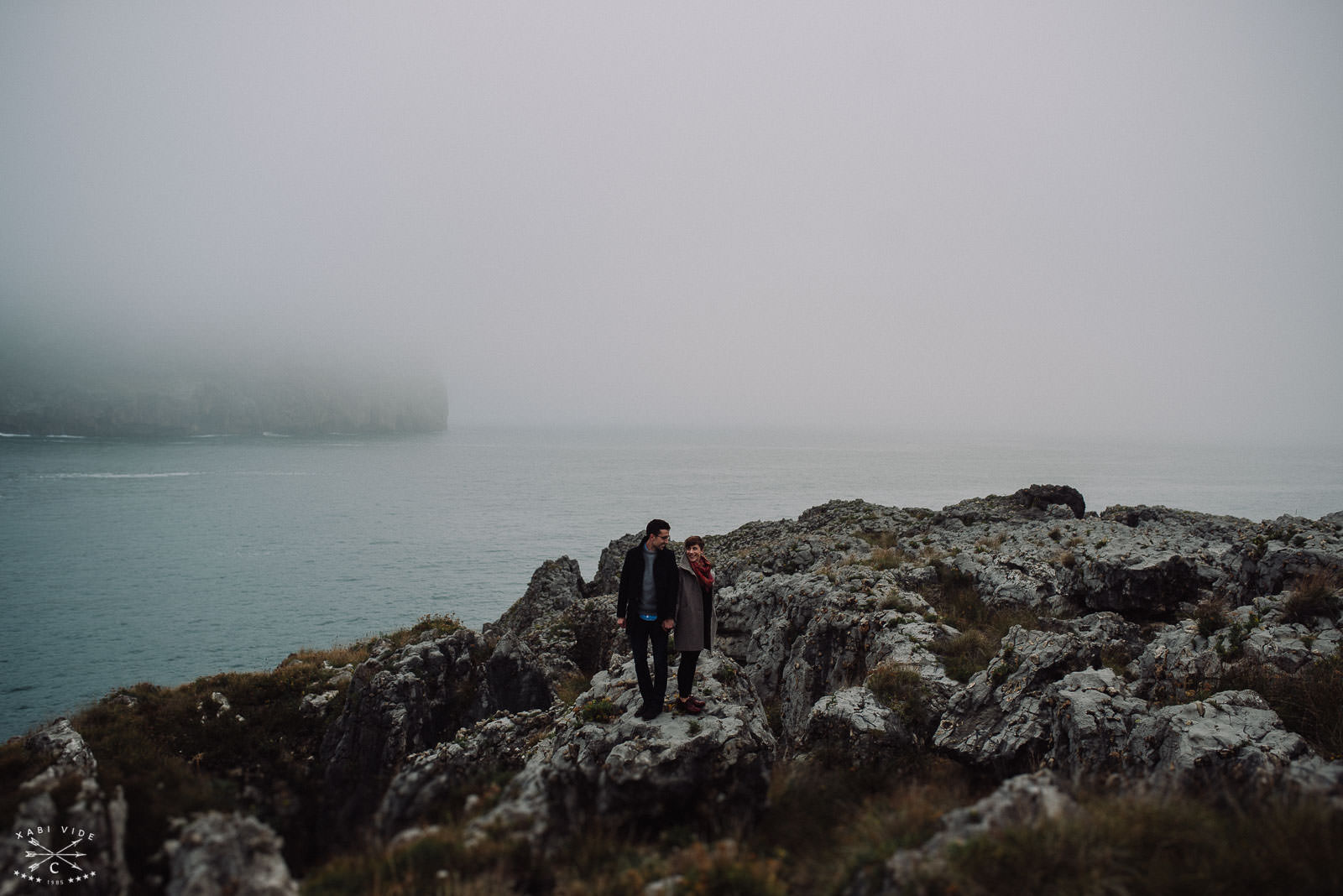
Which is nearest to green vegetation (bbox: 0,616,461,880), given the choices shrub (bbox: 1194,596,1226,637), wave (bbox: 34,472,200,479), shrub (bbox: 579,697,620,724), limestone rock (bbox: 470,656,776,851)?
limestone rock (bbox: 470,656,776,851)

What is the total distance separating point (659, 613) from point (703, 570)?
1227 mm

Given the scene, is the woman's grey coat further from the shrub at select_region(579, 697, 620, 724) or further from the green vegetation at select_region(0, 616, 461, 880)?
the green vegetation at select_region(0, 616, 461, 880)

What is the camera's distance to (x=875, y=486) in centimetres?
12850

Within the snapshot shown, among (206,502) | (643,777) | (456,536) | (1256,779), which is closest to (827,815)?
(643,777)

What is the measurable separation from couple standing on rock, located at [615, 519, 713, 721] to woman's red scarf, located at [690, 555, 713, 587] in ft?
0.16

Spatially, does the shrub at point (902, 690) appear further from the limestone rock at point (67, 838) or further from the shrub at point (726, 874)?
the limestone rock at point (67, 838)

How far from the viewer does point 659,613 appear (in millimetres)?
10328

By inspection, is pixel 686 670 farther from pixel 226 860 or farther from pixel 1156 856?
pixel 226 860

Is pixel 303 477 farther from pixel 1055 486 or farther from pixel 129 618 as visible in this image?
pixel 1055 486

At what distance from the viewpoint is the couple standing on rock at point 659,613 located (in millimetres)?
10336

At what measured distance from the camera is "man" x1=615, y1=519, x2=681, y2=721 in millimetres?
10328

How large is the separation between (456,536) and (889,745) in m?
77.1

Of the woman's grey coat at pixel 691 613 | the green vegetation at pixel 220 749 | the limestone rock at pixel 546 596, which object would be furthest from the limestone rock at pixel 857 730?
the limestone rock at pixel 546 596

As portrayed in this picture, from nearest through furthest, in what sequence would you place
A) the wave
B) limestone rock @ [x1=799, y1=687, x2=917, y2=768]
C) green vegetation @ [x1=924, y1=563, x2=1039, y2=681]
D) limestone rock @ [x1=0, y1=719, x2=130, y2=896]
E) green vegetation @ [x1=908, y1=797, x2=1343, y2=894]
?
green vegetation @ [x1=908, y1=797, x2=1343, y2=894], limestone rock @ [x1=0, y1=719, x2=130, y2=896], limestone rock @ [x1=799, y1=687, x2=917, y2=768], green vegetation @ [x1=924, y1=563, x2=1039, y2=681], the wave
